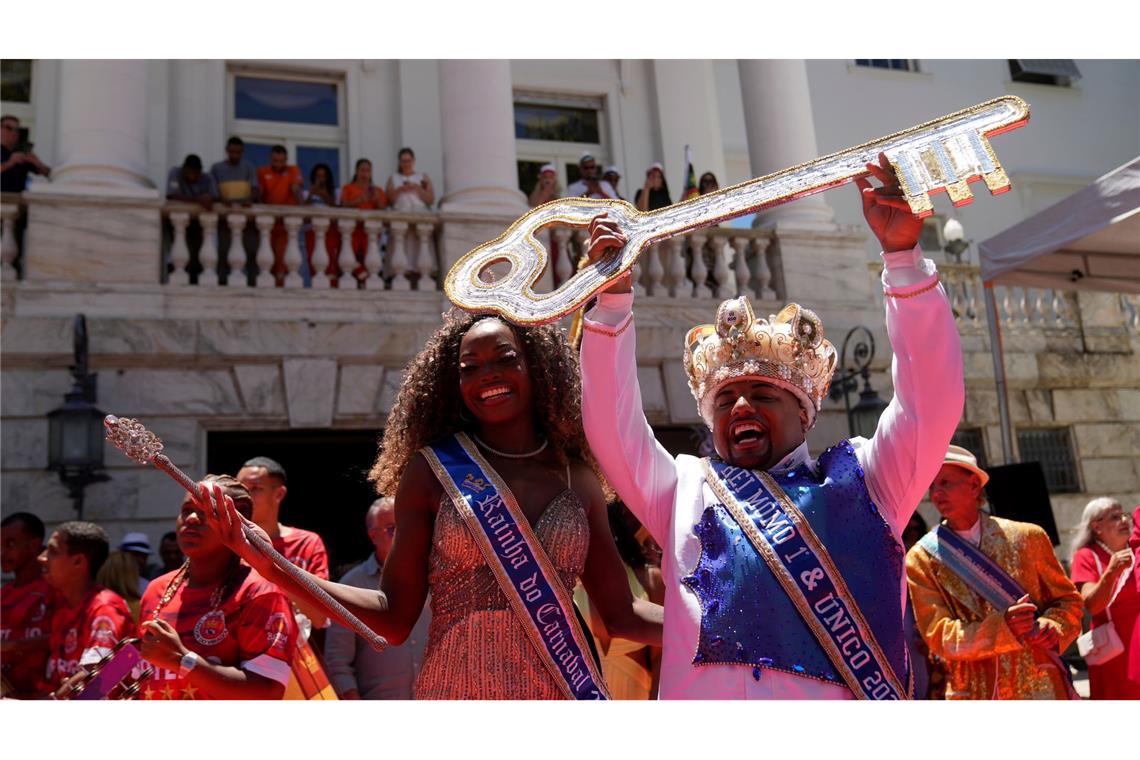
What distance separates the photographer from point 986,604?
4.34 m

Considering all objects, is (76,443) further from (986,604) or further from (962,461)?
(986,604)

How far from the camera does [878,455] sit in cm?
251

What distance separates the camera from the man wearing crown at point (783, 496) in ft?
7.66

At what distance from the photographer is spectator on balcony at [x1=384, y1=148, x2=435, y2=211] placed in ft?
33.1

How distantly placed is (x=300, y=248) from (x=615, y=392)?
7733 millimetres

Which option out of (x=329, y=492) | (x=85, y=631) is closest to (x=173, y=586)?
(x=85, y=631)

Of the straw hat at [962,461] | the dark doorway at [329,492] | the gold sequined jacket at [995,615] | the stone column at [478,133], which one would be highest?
the stone column at [478,133]

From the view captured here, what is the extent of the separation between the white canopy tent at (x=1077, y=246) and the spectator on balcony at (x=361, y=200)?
5162mm

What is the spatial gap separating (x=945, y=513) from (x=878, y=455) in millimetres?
2274

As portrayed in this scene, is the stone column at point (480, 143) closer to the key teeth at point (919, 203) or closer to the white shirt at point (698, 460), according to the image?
the white shirt at point (698, 460)

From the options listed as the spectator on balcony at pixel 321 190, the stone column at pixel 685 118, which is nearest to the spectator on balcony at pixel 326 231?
the spectator on balcony at pixel 321 190

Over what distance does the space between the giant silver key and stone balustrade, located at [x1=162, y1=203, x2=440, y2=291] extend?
6.94 meters

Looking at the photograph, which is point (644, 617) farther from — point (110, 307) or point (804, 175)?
point (110, 307)

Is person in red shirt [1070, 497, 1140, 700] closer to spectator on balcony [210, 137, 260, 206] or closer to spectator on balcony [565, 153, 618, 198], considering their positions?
spectator on balcony [565, 153, 618, 198]
